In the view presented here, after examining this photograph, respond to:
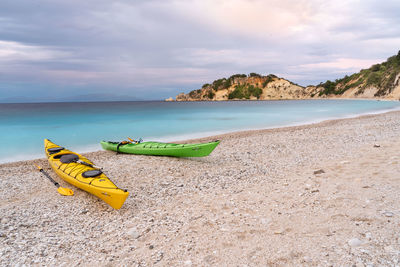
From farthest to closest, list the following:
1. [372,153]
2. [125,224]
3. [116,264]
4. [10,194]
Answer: [372,153]
[10,194]
[125,224]
[116,264]

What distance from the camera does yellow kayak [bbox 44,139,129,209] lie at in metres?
6.31

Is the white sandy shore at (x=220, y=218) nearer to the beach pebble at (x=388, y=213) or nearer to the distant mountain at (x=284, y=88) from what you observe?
the beach pebble at (x=388, y=213)

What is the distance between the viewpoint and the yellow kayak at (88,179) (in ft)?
20.7

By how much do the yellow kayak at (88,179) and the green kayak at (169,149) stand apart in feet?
10.8

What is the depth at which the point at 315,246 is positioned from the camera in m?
3.99

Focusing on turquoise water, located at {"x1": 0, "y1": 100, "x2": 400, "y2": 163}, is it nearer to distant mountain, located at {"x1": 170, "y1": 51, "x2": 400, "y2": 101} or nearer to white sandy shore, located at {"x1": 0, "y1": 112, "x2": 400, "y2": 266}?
white sandy shore, located at {"x1": 0, "y1": 112, "x2": 400, "y2": 266}

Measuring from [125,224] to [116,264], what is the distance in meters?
1.58

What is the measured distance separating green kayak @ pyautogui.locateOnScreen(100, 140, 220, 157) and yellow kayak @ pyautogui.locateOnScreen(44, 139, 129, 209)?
3.30m

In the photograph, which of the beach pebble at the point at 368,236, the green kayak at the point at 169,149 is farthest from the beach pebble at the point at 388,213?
the green kayak at the point at 169,149

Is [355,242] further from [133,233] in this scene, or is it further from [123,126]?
[123,126]

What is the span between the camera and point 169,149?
11312 mm

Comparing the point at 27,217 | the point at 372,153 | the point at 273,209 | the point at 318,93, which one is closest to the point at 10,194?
the point at 27,217

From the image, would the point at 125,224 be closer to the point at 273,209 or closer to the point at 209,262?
the point at 209,262

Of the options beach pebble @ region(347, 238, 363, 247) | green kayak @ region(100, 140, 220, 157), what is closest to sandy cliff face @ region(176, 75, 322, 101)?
green kayak @ region(100, 140, 220, 157)
